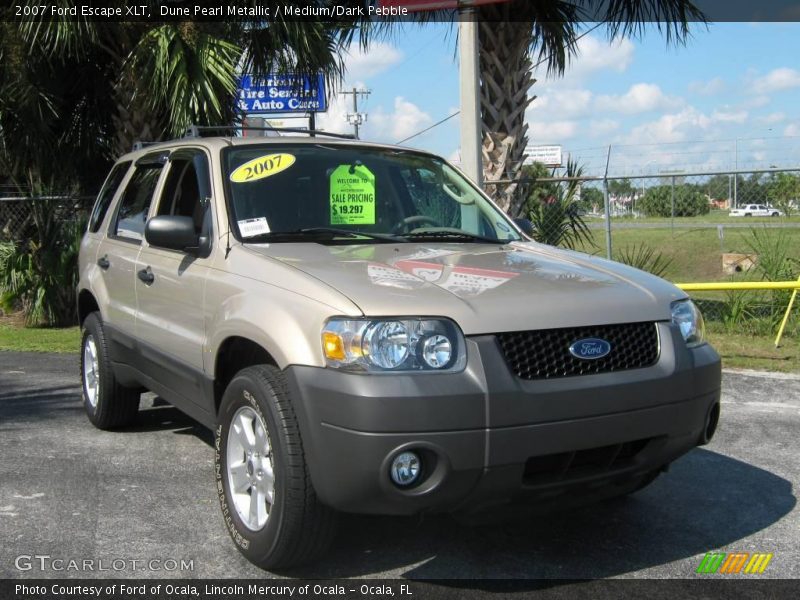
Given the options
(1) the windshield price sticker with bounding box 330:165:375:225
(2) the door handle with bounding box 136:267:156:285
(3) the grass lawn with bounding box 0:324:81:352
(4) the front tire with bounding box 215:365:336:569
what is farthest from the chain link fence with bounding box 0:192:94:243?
(4) the front tire with bounding box 215:365:336:569

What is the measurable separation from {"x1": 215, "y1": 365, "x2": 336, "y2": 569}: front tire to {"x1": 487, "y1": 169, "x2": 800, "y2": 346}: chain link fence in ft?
22.9

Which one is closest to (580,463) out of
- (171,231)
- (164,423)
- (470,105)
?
(171,231)

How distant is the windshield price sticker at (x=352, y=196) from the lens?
458 centimetres

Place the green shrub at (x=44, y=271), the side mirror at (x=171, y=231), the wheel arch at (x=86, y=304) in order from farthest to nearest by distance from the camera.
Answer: the green shrub at (x=44, y=271) → the wheel arch at (x=86, y=304) → the side mirror at (x=171, y=231)

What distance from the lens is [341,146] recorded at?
504 centimetres

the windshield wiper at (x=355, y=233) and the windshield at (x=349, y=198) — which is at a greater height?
the windshield at (x=349, y=198)

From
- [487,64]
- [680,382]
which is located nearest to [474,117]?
[487,64]

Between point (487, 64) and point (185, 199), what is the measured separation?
656 cm

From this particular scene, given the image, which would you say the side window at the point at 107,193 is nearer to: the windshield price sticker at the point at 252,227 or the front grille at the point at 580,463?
the windshield price sticker at the point at 252,227

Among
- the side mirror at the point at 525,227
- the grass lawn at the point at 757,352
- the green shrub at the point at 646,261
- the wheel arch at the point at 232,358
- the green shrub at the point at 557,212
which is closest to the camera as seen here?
the wheel arch at the point at 232,358

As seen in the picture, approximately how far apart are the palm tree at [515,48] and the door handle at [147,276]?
Answer: 647 centimetres

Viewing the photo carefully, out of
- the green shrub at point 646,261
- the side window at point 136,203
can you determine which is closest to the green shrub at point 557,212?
the green shrub at point 646,261

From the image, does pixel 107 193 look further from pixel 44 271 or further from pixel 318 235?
pixel 44 271

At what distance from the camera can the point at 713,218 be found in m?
11.7
